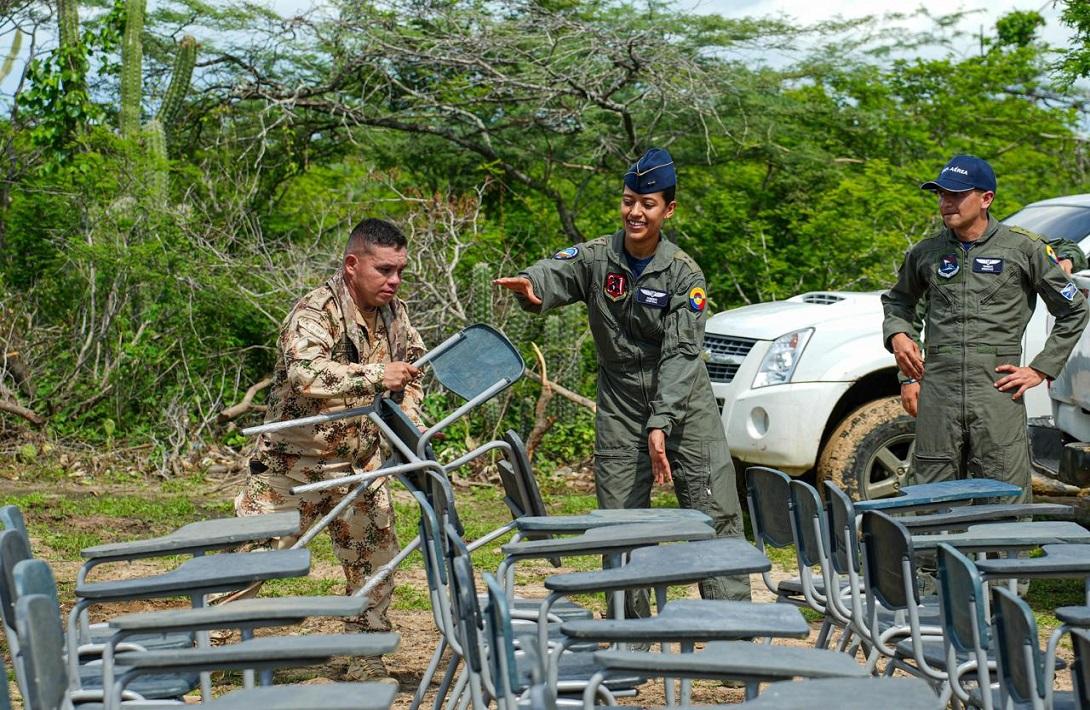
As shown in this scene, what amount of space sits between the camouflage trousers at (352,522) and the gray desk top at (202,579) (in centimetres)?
181

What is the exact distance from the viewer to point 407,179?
1358 cm

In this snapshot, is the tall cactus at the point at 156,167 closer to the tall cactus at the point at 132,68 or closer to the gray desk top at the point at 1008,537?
the tall cactus at the point at 132,68

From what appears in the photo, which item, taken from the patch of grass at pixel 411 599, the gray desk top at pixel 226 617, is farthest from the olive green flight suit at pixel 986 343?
the gray desk top at pixel 226 617

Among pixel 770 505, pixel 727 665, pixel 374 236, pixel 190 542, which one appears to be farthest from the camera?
pixel 374 236

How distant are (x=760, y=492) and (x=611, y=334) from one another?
99 cm

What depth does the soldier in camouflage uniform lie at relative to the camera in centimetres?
532

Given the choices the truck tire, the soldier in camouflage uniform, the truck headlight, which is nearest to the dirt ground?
the soldier in camouflage uniform

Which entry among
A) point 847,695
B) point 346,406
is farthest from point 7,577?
point 346,406

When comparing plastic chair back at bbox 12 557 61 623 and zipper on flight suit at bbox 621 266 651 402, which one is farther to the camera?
zipper on flight suit at bbox 621 266 651 402

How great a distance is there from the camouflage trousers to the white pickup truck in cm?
290

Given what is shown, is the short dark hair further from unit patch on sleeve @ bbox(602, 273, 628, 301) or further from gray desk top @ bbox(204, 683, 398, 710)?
gray desk top @ bbox(204, 683, 398, 710)

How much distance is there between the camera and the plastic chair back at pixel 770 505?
469 centimetres

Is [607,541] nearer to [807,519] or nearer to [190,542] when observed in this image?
[807,519]

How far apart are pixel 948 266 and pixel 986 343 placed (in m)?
0.36
